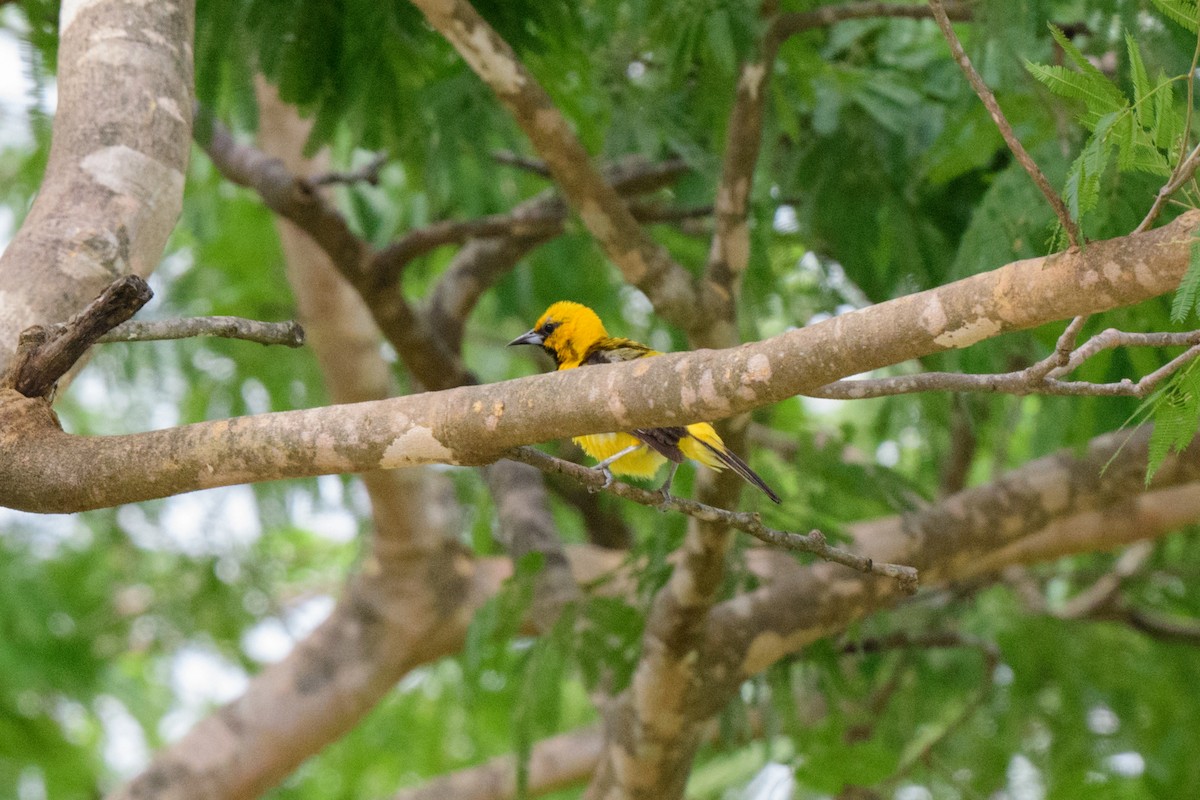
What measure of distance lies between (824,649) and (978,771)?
201cm

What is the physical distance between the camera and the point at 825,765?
5.37 metres

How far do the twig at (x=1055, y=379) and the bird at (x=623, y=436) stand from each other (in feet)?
2.05

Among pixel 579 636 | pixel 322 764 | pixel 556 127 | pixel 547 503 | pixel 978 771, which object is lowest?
pixel 322 764

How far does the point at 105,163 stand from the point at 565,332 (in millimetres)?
2683

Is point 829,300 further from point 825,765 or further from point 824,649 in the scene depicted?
point 825,765

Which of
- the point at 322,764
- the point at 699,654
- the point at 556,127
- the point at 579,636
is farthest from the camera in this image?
the point at 322,764

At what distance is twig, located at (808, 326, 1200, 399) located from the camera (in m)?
2.26

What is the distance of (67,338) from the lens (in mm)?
2740

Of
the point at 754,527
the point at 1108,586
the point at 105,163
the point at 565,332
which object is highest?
the point at 105,163

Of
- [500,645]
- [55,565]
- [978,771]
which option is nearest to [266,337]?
[500,645]

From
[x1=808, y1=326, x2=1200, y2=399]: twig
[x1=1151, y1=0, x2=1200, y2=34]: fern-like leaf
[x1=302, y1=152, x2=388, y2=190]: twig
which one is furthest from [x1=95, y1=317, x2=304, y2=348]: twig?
[x1=302, y1=152, x2=388, y2=190]: twig

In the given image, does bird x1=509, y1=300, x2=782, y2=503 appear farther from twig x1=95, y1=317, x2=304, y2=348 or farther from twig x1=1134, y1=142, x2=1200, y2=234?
twig x1=1134, y1=142, x2=1200, y2=234

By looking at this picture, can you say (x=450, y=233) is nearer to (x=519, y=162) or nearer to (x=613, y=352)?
(x=519, y=162)

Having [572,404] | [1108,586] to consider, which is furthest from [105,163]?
[1108,586]
